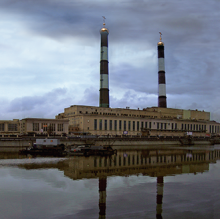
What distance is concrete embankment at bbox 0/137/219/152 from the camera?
281ft

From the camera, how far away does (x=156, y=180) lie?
33.2m

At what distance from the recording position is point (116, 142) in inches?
4031

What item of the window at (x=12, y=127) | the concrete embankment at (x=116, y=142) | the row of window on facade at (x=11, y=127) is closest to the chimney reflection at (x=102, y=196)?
the concrete embankment at (x=116, y=142)

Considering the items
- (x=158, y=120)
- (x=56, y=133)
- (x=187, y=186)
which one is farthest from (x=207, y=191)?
(x=158, y=120)

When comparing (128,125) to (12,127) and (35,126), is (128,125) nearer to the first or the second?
(35,126)

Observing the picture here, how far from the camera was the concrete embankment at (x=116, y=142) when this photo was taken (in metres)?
85.7

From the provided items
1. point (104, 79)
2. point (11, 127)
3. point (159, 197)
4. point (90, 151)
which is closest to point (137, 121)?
point (104, 79)

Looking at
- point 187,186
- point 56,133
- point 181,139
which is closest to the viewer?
point 187,186

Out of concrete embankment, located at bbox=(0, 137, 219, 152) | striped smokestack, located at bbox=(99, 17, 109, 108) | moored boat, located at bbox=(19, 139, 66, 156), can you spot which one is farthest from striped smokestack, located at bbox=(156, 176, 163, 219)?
striped smokestack, located at bbox=(99, 17, 109, 108)

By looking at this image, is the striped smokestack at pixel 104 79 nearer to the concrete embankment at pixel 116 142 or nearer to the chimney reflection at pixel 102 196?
the concrete embankment at pixel 116 142

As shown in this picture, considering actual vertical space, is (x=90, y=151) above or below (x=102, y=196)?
below

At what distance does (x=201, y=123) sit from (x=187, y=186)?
134202mm

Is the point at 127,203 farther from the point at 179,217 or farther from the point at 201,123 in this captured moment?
the point at 201,123

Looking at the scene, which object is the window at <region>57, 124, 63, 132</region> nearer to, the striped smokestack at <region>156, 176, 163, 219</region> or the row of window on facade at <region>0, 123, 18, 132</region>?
the row of window on facade at <region>0, 123, 18, 132</region>
